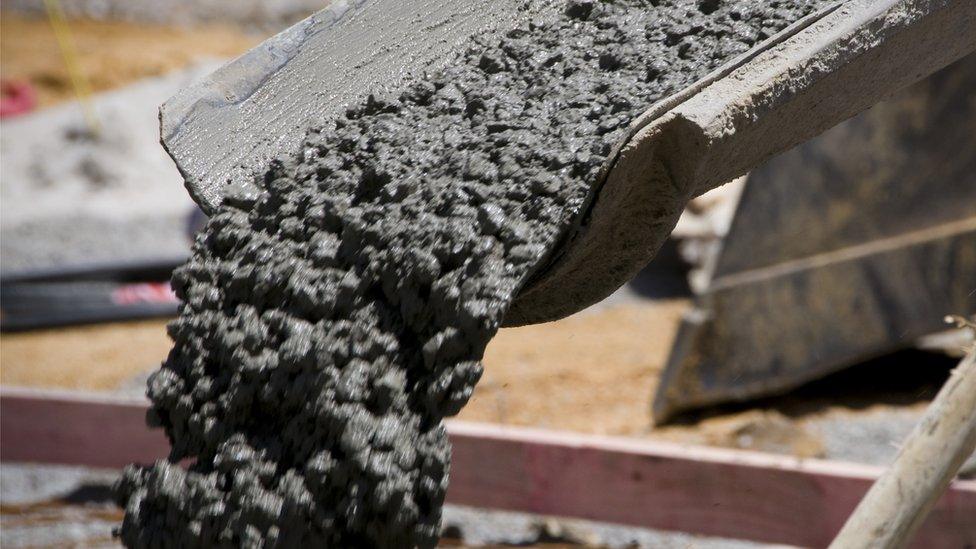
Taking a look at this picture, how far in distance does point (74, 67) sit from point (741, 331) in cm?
719

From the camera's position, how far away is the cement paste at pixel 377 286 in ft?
5.04

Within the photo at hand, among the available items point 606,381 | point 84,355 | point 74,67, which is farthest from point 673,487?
point 74,67

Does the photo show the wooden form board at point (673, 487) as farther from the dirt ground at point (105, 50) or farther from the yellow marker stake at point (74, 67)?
the dirt ground at point (105, 50)

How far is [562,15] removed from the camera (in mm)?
2016

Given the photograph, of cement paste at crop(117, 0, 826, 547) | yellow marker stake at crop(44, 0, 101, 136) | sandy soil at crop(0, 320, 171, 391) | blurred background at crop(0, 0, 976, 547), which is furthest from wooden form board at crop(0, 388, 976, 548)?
yellow marker stake at crop(44, 0, 101, 136)

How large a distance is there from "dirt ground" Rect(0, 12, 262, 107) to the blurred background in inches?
176

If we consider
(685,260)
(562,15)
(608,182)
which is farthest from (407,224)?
(685,260)

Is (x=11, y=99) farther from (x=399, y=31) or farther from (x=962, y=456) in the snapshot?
(x=962, y=456)

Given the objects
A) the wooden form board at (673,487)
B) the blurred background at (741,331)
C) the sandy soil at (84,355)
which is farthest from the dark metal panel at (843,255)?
the sandy soil at (84,355)

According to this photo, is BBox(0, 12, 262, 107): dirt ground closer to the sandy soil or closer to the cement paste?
the sandy soil

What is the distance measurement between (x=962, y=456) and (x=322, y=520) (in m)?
1.19

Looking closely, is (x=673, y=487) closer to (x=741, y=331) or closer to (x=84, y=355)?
(x=741, y=331)

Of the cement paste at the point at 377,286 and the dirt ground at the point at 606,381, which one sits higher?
the cement paste at the point at 377,286

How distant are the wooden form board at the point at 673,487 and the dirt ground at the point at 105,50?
751 centimetres
